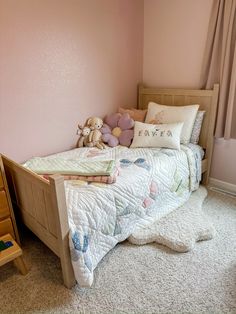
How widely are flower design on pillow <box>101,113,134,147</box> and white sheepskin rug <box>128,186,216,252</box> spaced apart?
0.94 m

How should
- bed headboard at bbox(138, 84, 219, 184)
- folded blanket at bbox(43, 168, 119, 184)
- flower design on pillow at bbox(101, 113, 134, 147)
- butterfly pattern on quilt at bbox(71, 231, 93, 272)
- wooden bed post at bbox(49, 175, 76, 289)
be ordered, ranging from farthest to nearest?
flower design on pillow at bbox(101, 113, 134, 147) < bed headboard at bbox(138, 84, 219, 184) < folded blanket at bbox(43, 168, 119, 184) < butterfly pattern on quilt at bbox(71, 231, 93, 272) < wooden bed post at bbox(49, 175, 76, 289)

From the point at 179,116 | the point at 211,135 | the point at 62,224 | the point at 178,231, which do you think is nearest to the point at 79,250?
the point at 62,224

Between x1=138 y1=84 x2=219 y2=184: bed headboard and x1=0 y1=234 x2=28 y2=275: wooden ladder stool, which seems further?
x1=138 y1=84 x2=219 y2=184: bed headboard

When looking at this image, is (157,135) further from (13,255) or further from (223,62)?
(13,255)

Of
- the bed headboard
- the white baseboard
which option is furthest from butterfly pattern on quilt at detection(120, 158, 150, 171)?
the white baseboard

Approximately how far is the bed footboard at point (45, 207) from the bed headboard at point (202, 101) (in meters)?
1.87

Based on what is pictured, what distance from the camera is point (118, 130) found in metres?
2.62

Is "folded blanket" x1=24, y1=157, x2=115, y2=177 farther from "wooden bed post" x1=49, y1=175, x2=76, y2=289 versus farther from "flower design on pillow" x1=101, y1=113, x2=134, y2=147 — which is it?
"flower design on pillow" x1=101, y1=113, x2=134, y2=147

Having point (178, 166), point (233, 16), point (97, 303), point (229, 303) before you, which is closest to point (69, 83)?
point (178, 166)

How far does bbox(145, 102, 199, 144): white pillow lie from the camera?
2.42 meters

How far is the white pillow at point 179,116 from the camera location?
242cm

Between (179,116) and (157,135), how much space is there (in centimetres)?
34

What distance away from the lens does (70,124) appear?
97.3 inches

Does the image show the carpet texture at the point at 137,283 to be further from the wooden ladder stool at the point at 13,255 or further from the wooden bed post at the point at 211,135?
the wooden bed post at the point at 211,135
